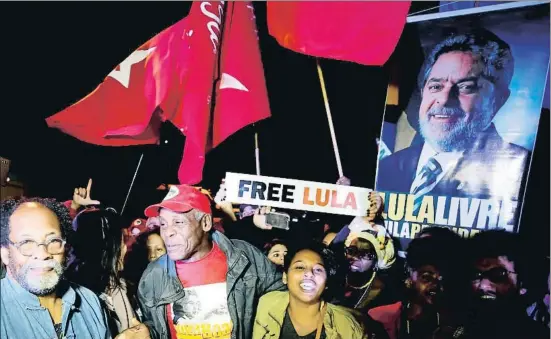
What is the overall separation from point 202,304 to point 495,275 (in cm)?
257

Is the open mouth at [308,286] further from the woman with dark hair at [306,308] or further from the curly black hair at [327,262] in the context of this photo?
the curly black hair at [327,262]

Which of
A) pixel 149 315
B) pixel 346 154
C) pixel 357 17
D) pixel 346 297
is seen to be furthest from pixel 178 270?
pixel 357 17

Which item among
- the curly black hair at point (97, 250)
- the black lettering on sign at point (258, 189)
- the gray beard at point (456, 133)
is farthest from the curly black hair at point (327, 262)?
the curly black hair at point (97, 250)

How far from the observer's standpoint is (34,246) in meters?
3.41

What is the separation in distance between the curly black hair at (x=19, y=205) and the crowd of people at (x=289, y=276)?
288 millimetres

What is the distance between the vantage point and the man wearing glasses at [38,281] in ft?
10.9

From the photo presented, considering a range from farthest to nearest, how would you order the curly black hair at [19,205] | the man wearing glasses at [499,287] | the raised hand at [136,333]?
the man wearing glasses at [499,287] < the raised hand at [136,333] < the curly black hair at [19,205]

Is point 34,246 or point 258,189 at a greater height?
point 258,189

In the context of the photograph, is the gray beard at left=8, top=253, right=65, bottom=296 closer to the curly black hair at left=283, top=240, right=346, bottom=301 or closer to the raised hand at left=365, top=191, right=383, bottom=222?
the curly black hair at left=283, top=240, right=346, bottom=301

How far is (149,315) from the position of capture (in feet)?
13.1

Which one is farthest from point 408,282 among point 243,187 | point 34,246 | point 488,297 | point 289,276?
point 34,246

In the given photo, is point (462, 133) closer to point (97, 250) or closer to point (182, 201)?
point (182, 201)

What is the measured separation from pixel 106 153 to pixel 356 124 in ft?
7.43

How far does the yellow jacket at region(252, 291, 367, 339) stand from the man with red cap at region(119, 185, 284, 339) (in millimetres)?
91
